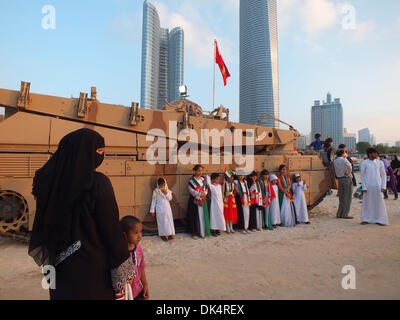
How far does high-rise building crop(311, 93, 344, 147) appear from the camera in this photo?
212 ft

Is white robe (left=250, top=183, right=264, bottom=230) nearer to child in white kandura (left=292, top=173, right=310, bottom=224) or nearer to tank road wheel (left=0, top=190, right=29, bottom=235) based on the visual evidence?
child in white kandura (left=292, top=173, right=310, bottom=224)

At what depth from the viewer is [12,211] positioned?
4715mm

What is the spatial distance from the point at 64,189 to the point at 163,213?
A: 409cm

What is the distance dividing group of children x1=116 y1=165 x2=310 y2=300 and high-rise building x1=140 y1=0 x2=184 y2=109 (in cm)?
4598

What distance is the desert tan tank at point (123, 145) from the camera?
474cm

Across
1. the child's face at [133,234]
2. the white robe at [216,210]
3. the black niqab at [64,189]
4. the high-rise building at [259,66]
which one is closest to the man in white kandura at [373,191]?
the white robe at [216,210]

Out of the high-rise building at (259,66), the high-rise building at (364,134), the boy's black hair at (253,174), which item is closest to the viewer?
the boy's black hair at (253,174)

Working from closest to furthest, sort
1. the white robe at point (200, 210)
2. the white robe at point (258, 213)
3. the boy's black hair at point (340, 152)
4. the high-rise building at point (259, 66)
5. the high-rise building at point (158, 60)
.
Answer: the white robe at point (200, 210)
the white robe at point (258, 213)
the boy's black hair at point (340, 152)
the high-rise building at point (259, 66)
the high-rise building at point (158, 60)

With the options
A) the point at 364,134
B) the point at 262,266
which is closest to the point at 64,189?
the point at 262,266

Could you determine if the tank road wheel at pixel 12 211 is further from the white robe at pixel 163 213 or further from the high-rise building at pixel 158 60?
the high-rise building at pixel 158 60

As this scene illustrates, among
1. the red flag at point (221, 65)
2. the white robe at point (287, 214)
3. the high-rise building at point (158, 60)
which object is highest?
the high-rise building at point (158, 60)

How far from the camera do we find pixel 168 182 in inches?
230

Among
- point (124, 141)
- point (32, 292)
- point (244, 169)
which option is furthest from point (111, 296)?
point (244, 169)
